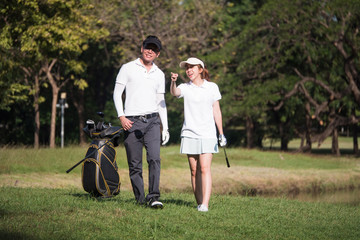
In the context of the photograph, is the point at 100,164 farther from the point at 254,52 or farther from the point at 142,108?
the point at 254,52

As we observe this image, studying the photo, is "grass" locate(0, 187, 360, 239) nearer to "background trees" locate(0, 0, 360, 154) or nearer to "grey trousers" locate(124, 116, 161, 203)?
"grey trousers" locate(124, 116, 161, 203)

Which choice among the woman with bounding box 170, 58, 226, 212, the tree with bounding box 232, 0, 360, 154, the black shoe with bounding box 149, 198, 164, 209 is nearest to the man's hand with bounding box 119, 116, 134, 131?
the woman with bounding box 170, 58, 226, 212

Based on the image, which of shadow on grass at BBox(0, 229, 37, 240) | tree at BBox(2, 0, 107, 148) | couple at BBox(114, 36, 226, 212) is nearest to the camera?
shadow on grass at BBox(0, 229, 37, 240)

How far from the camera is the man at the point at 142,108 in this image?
9.01 metres

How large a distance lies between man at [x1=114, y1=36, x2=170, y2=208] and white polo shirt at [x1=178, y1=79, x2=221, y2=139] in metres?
0.38

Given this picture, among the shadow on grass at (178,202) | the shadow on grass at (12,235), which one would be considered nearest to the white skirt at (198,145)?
Result: the shadow on grass at (178,202)

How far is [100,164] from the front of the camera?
9.50 m

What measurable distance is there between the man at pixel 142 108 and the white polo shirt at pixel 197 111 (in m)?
0.38

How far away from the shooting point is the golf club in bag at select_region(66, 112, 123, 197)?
9469mm

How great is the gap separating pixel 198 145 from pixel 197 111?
1.63ft

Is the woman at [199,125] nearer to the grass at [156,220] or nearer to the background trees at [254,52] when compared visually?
the grass at [156,220]

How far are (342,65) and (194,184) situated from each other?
25529mm

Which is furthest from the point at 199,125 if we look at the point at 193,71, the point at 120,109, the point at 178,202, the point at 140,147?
the point at 178,202

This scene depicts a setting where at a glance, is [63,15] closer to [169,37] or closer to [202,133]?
[169,37]
